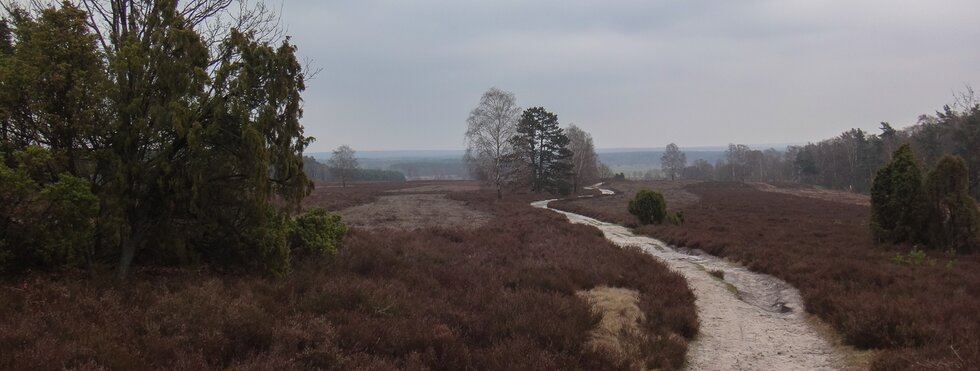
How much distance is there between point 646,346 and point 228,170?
732 cm

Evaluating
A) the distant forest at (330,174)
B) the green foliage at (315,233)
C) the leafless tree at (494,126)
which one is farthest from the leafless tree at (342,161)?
the green foliage at (315,233)

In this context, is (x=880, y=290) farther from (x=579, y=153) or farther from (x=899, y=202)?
(x=579, y=153)

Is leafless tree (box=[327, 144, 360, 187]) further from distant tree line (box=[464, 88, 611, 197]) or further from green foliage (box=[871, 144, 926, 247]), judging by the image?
green foliage (box=[871, 144, 926, 247])

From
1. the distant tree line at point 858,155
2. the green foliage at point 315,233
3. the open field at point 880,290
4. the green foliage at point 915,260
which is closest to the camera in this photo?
the open field at point 880,290

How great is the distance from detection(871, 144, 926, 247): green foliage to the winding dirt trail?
5.61 meters

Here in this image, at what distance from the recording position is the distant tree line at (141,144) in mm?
6605

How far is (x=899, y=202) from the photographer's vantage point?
49.4ft

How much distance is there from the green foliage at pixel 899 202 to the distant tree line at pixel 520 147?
33.7m

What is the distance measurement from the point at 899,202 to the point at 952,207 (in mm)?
1213

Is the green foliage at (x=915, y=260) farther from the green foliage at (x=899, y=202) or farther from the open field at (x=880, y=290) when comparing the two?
the green foliage at (x=899, y=202)

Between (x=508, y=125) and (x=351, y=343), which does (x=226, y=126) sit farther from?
(x=508, y=125)

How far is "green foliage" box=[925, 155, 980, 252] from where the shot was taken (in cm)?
1399

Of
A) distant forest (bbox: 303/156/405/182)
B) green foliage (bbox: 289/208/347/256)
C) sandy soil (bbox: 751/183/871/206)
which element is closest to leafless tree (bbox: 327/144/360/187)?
distant forest (bbox: 303/156/405/182)

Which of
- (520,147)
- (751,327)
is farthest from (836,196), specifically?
(751,327)
